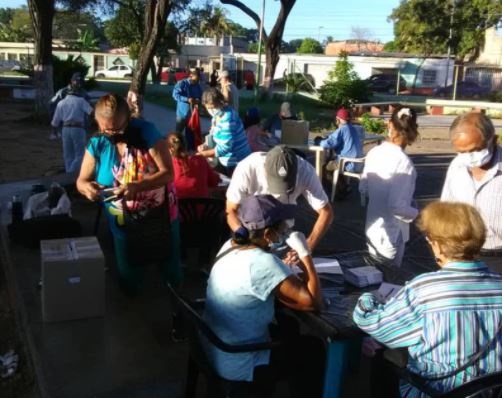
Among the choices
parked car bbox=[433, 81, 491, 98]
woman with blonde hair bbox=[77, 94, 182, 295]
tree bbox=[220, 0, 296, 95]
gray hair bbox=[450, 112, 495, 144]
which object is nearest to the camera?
gray hair bbox=[450, 112, 495, 144]

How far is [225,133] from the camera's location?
5.86m

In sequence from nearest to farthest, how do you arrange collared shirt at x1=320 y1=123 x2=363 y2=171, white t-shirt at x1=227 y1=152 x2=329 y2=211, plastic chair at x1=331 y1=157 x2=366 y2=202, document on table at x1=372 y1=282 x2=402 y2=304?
document on table at x1=372 y1=282 x2=402 y2=304 → white t-shirt at x1=227 y1=152 x2=329 y2=211 → plastic chair at x1=331 y1=157 x2=366 y2=202 → collared shirt at x1=320 y1=123 x2=363 y2=171

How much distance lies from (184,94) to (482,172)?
7.48 metres

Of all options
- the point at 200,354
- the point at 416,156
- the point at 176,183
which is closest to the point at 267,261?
the point at 200,354

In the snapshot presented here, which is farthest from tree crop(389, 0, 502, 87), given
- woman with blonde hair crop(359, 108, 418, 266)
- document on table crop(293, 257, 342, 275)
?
document on table crop(293, 257, 342, 275)

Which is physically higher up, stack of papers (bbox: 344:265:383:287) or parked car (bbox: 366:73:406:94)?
parked car (bbox: 366:73:406:94)

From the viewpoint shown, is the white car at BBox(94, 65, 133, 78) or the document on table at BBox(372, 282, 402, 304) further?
the white car at BBox(94, 65, 133, 78)

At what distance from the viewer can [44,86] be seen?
53.1 ft

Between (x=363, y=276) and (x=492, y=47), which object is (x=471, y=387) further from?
(x=492, y=47)

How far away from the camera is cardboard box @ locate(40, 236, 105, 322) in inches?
158

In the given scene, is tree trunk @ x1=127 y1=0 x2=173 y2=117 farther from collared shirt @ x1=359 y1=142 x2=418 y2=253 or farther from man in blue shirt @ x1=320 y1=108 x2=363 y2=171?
collared shirt @ x1=359 y1=142 x2=418 y2=253

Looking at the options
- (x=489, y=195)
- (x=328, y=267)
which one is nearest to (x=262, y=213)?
(x=328, y=267)

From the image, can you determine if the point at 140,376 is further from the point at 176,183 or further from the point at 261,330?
the point at 176,183

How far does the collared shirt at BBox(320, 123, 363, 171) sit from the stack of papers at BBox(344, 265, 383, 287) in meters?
4.65
